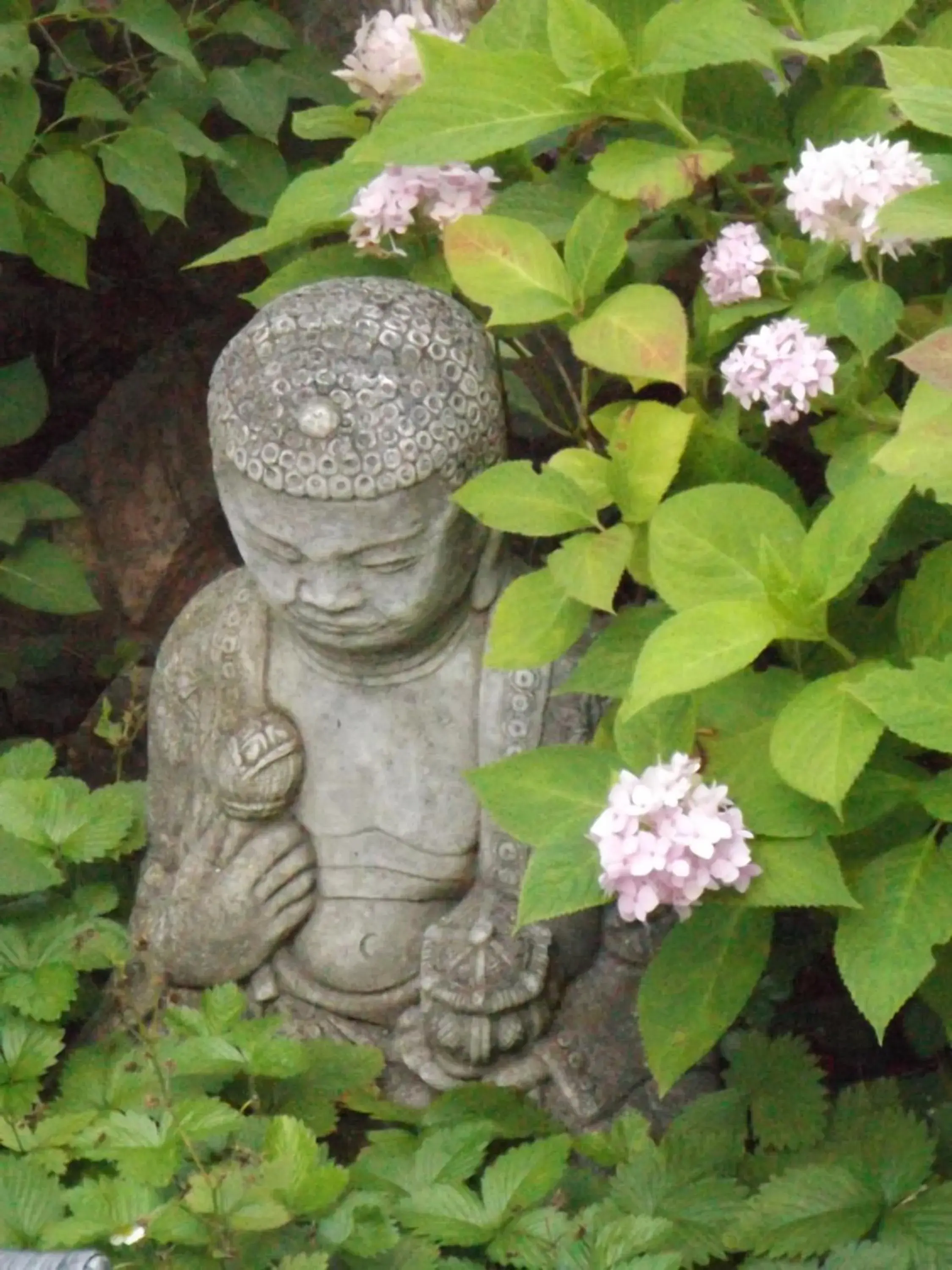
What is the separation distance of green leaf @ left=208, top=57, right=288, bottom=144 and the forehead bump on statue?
1.00 meters

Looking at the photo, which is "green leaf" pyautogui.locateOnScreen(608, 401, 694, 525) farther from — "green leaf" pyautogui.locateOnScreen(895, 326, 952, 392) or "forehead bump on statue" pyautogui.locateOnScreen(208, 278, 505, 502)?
"green leaf" pyautogui.locateOnScreen(895, 326, 952, 392)

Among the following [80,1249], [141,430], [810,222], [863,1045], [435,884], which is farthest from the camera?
[141,430]

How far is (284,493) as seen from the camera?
233cm

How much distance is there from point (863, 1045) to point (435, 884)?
759mm

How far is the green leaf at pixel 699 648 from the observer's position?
1748 mm

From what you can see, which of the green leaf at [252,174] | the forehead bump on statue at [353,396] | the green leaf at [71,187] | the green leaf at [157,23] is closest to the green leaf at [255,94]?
the green leaf at [252,174]

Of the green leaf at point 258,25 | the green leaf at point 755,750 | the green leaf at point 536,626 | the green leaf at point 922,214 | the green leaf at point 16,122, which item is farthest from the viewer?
the green leaf at point 258,25

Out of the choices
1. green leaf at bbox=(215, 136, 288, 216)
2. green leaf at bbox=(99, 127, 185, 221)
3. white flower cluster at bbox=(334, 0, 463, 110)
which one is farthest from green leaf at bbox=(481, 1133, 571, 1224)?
green leaf at bbox=(215, 136, 288, 216)

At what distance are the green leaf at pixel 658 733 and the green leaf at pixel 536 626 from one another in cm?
20

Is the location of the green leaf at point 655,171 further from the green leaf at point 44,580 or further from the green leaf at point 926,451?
the green leaf at point 44,580

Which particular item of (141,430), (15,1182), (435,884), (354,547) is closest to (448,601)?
(354,547)

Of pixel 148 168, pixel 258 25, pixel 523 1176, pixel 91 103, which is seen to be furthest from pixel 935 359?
pixel 258 25

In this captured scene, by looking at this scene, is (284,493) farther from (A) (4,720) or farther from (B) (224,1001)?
(A) (4,720)

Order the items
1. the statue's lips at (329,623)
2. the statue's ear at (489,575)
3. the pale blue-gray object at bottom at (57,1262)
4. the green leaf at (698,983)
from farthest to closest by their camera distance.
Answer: the statue's ear at (489,575), the statue's lips at (329,623), the green leaf at (698,983), the pale blue-gray object at bottom at (57,1262)
